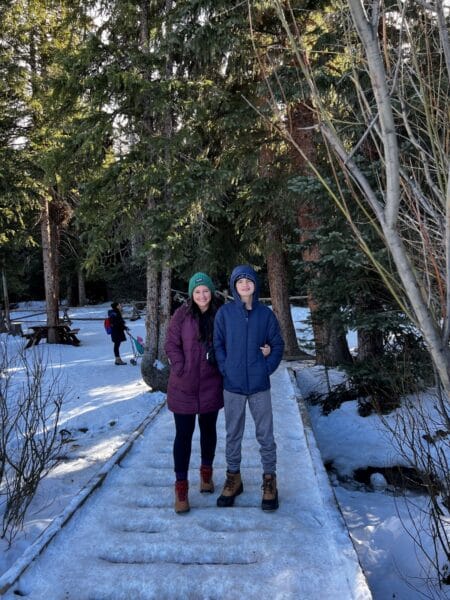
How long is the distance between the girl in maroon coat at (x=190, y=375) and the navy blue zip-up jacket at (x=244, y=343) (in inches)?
5.3

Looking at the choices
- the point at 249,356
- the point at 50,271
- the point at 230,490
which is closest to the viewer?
the point at 249,356

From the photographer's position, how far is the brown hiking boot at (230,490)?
3812mm

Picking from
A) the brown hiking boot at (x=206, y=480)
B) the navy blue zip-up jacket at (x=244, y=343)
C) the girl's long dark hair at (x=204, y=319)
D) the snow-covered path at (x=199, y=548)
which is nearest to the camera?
the snow-covered path at (x=199, y=548)

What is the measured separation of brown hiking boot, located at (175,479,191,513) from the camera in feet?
12.2

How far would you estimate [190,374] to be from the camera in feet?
12.3

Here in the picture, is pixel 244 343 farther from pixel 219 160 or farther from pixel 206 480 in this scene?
pixel 219 160

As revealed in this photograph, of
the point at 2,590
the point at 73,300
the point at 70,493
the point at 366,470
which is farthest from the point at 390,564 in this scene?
the point at 73,300

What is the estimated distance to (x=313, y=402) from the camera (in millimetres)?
8469

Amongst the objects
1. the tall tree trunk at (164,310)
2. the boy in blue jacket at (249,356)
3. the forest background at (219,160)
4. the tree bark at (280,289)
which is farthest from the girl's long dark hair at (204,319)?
the tree bark at (280,289)

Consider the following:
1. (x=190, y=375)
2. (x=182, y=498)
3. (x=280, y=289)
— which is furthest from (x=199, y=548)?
(x=280, y=289)

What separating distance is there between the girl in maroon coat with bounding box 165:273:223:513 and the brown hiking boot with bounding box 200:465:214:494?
302 mm

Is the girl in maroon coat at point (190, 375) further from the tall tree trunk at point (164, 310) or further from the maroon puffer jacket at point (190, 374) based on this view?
the tall tree trunk at point (164, 310)

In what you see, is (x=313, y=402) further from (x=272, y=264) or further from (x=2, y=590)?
(x=2, y=590)

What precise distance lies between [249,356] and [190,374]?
49 centimetres
